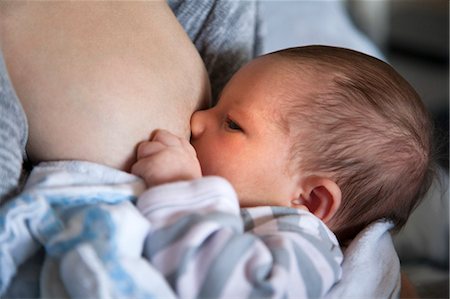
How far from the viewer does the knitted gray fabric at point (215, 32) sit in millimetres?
1009

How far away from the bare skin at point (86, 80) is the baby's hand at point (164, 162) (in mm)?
18

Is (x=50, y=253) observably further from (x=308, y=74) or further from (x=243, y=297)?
(x=308, y=74)

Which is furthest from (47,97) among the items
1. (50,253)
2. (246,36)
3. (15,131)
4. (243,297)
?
(246,36)

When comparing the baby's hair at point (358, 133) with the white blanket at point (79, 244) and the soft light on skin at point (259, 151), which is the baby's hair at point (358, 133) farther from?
the white blanket at point (79, 244)

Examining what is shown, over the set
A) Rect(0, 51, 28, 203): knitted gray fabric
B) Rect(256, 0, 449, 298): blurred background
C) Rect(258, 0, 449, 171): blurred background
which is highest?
Rect(0, 51, 28, 203): knitted gray fabric

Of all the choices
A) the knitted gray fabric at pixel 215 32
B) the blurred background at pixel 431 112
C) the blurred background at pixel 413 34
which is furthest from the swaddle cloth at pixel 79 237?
the blurred background at pixel 413 34

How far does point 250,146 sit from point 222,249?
20 cm

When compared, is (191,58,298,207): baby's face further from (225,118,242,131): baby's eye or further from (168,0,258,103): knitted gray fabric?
(168,0,258,103): knitted gray fabric

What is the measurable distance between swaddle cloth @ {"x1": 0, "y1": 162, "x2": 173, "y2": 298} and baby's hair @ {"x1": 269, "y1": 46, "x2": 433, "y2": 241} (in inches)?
10.1

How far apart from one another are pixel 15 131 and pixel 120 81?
134 millimetres

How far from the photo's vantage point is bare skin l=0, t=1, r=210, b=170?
69 centimetres

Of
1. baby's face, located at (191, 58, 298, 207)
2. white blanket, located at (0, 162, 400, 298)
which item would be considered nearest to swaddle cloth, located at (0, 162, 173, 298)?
white blanket, located at (0, 162, 400, 298)

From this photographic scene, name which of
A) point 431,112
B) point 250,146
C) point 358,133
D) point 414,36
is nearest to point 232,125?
point 250,146

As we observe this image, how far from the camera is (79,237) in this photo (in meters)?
0.59
